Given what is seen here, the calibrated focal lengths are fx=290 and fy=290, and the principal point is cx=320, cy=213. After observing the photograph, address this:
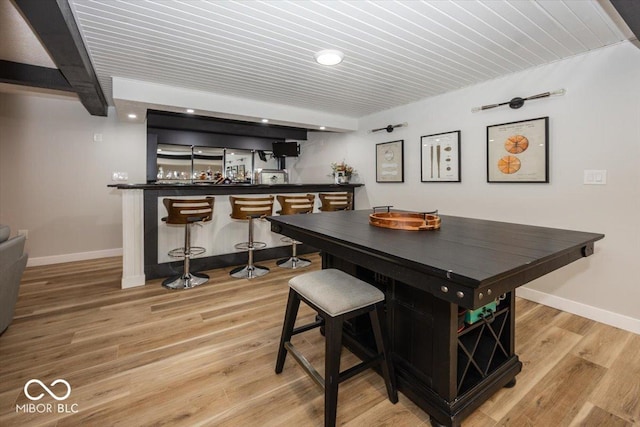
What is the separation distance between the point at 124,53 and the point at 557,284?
437 centimetres

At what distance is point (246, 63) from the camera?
272 cm

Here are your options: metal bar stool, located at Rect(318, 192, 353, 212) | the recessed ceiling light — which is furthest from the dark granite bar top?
the recessed ceiling light

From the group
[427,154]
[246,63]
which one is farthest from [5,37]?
[427,154]

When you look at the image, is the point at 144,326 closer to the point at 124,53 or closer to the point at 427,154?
the point at 124,53

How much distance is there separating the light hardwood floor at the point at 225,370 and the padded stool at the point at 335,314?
0.67 feet

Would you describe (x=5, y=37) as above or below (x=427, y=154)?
above

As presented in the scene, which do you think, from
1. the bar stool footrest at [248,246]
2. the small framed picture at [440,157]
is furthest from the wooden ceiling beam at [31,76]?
the small framed picture at [440,157]

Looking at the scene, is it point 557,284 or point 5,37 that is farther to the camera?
point 557,284

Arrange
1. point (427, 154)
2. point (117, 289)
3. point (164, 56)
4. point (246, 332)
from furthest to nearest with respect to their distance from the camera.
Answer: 1. point (427, 154)
2. point (117, 289)
3. point (164, 56)
4. point (246, 332)

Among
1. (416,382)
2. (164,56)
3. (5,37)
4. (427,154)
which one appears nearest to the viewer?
(416,382)

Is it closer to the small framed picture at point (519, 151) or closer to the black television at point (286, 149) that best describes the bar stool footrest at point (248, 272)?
the small framed picture at point (519, 151)

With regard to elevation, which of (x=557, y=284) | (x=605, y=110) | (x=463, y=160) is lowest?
(x=557, y=284)

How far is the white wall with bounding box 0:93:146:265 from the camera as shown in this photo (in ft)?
12.6

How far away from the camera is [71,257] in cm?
422
